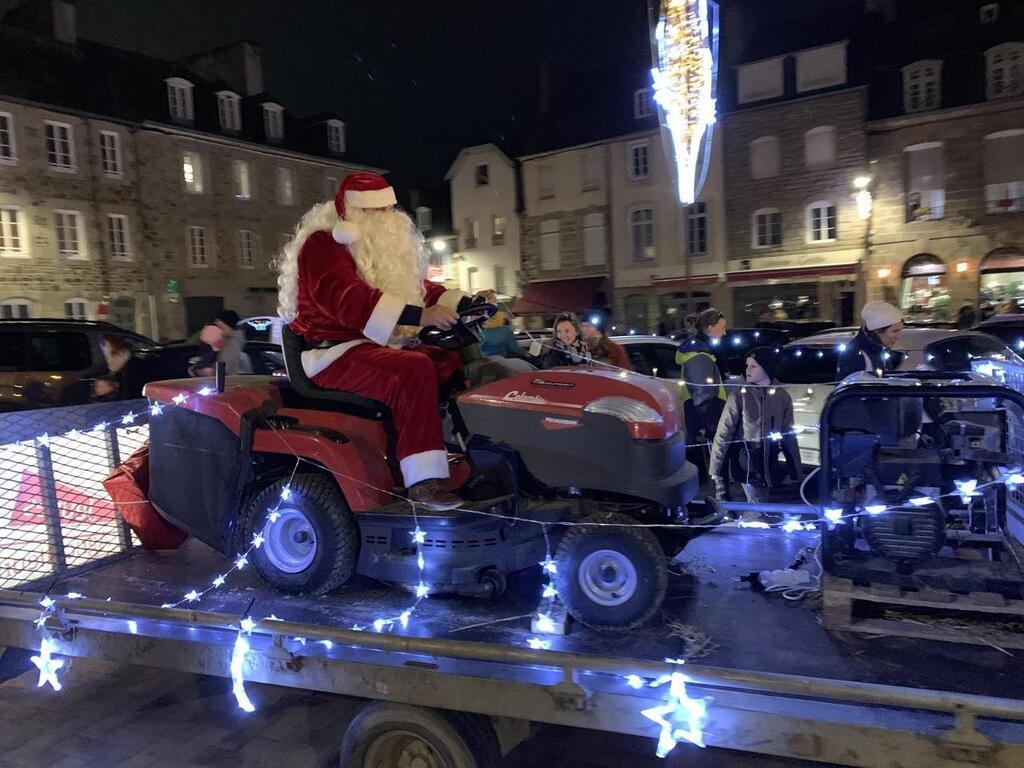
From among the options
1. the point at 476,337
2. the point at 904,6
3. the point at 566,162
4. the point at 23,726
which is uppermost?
the point at 904,6

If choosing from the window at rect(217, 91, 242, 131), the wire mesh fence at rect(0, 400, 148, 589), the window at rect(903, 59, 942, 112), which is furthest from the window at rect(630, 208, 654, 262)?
the wire mesh fence at rect(0, 400, 148, 589)

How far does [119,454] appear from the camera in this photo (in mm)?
4371

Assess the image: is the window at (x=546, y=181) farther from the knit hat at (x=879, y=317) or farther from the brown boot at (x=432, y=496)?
the brown boot at (x=432, y=496)

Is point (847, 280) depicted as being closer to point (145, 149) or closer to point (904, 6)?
point (904, 6)

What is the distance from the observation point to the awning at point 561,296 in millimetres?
31266

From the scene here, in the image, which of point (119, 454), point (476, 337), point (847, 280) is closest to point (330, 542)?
point (476, 337)

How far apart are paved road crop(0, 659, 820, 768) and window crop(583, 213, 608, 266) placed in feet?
92.5

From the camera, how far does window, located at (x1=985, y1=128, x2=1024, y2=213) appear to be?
23516mm

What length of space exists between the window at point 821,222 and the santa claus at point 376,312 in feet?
83.5

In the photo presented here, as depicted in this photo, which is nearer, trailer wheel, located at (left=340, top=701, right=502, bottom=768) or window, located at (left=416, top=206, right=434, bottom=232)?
trailer wheel, located at (left=340, top=701, right=502, bottom=768)

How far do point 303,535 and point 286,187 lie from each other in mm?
32993

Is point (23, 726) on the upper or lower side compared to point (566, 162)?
lower

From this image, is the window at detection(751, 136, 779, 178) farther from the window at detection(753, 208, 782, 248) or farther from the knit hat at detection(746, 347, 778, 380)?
the knit hat at detection(746, 347, 778, 380)

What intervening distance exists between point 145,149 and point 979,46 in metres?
28.3
